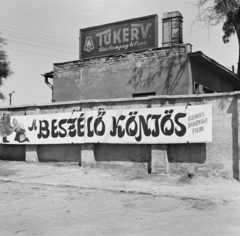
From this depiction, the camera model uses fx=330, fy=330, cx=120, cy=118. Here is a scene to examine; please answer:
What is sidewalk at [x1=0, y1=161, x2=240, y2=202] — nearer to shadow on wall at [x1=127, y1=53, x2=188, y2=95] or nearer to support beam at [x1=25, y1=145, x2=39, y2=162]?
support beam at [x1=25, y1=145, x2=39, y2=162]

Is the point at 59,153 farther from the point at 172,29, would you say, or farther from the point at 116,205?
the point at 172,29

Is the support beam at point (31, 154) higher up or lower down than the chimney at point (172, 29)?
lower down

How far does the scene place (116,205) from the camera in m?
7.37

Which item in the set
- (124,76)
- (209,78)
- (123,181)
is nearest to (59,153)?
(123,181)

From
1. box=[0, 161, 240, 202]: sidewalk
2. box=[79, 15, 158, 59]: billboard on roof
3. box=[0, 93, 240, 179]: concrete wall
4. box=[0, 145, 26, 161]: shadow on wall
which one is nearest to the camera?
box=[0, 161, 240, 202]: sidewalk

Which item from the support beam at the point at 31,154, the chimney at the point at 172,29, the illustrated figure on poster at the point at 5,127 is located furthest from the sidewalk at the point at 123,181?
the chimney at the point at 172,29

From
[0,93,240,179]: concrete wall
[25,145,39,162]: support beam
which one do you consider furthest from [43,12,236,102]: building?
[25,145,39,162]: support beam

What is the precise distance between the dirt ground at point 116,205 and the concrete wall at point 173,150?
0.45 meters

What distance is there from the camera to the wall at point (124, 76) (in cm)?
1480

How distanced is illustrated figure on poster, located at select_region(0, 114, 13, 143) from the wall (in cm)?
399

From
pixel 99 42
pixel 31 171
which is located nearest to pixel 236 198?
pixel 31 171

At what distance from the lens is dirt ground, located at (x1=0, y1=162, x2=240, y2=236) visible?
548 cm

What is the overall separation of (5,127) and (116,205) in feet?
30.6

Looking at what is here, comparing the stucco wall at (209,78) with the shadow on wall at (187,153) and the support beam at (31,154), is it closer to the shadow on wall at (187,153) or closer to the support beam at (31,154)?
the shadow on wall at (187,153)
